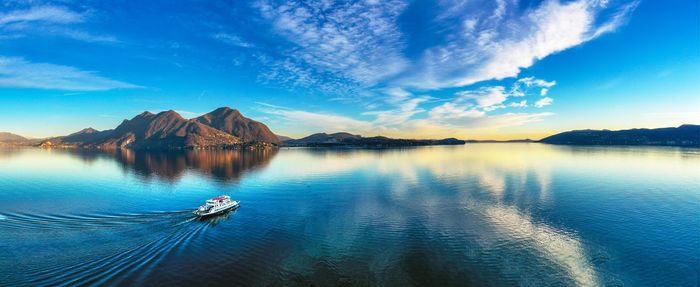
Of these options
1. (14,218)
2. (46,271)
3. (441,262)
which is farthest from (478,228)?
(14,218)

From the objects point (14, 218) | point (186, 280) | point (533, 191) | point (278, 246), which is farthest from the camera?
point (533, 191)

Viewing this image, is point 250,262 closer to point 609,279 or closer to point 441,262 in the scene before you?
point 441,262

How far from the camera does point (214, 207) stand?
54000 mm

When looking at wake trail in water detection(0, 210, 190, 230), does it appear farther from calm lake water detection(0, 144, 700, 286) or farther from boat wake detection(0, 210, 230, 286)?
calm lake water detection(0, 144, 700, 286)

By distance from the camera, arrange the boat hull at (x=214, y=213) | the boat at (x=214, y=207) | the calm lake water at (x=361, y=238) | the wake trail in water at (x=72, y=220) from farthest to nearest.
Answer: the boat at (x=214, y=207)
the boat hull at (x=214, y=213)
the wake trail in water at (x=72, y=220)
the calm lake water at (x=361, y=238)

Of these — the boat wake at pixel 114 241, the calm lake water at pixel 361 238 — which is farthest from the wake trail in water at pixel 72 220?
the calm lake water at pixel 361 238

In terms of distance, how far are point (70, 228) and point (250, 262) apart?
109 feet

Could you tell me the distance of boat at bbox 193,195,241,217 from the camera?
52.9m

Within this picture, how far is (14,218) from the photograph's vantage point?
51156mm

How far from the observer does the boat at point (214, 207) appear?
52.9m

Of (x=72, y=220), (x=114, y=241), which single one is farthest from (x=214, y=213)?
(x=72, y=220)

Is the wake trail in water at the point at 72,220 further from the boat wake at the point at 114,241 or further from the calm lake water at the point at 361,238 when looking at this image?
the calm lake water at the point at 361,238

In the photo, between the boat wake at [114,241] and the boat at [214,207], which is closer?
the boat wake at [114,241]

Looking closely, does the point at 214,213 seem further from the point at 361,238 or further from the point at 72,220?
the point at 361,238
